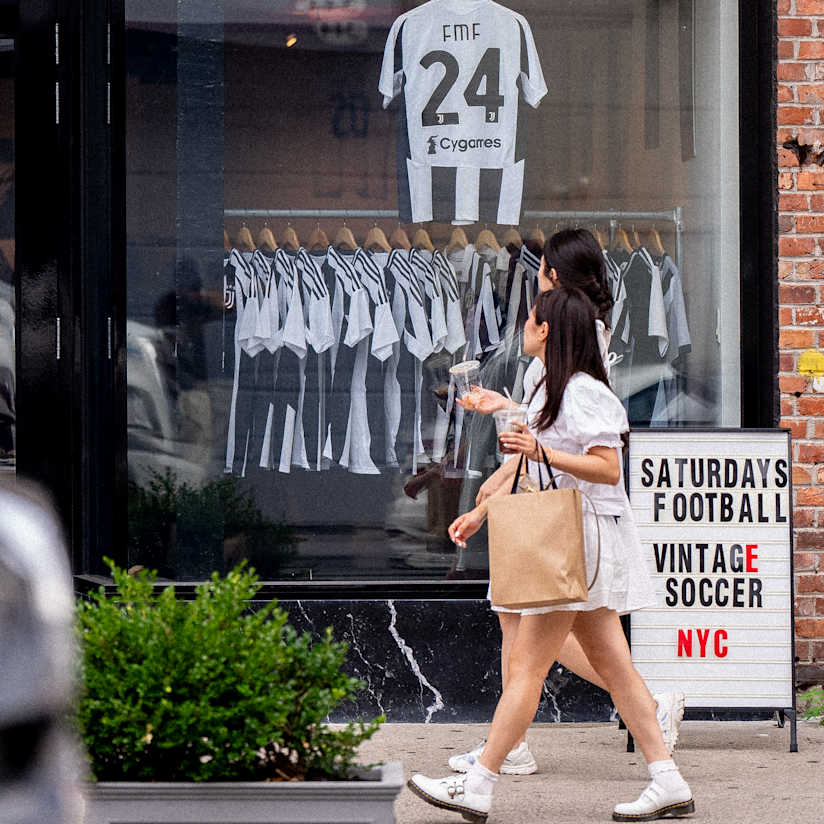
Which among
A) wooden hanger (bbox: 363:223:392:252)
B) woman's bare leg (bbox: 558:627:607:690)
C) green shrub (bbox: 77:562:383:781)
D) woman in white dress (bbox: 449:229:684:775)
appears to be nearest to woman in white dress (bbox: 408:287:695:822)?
woman in white dress (bbox: 449:229:684:775)

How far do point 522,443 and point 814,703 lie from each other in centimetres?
274

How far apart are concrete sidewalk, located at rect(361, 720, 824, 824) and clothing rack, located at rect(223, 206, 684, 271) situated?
7.69 feet

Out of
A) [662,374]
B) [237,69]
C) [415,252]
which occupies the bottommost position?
[662,374]

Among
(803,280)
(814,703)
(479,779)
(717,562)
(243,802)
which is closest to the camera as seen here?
(243,802)

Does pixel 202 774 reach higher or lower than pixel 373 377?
lower

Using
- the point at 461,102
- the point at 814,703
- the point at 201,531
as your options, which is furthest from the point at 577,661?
the point at 461,102

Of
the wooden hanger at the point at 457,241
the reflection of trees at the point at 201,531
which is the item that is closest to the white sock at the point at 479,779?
the reflection of trees at the point at 201,531

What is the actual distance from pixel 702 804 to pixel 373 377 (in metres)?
2.82

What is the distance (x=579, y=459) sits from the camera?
4.38 metres

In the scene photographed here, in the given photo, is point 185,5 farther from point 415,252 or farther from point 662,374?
point 662,374

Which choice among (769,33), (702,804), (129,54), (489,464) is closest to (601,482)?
(702,804)

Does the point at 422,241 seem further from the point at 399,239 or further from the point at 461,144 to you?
the point at 461,144

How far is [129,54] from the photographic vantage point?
6.69 metres

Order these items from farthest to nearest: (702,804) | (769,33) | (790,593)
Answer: (769,33) → (790,593) → (702,804)
